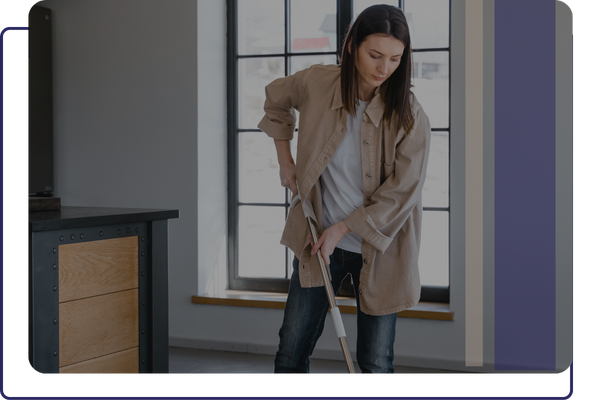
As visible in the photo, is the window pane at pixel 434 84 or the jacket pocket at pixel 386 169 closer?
the jacket pocket at pixel 386 169

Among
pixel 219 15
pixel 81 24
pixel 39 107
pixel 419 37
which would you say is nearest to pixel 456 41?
pixel 419 37

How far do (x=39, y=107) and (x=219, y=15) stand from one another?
0.88 m

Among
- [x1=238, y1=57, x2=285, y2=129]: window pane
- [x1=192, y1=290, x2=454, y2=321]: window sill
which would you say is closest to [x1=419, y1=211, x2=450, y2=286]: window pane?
[x1=192, y1=290, x2=454, y2=321]: window sill

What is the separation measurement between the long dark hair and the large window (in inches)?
44.9

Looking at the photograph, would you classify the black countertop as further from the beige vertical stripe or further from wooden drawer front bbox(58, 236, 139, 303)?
the beige vertical stripe

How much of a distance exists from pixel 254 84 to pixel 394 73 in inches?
54.9

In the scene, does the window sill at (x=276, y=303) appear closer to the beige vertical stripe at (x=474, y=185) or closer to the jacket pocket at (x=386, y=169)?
the beige vertical stripe at (x=474, y=185)

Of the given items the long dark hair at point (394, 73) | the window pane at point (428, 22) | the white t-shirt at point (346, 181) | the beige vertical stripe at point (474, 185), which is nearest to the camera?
the long dark hair at point (394, 73)

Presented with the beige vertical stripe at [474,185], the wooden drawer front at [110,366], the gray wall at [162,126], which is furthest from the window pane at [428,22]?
the wooden drawer front at [110,366]

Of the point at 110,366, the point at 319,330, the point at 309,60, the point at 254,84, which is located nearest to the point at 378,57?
the point at 319,330

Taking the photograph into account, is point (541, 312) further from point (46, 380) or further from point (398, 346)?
point (46, 380)

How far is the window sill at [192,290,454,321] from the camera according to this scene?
7.26 ft

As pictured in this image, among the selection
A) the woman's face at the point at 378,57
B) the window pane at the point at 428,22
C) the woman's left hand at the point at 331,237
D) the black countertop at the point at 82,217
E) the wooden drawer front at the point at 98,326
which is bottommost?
the wooden drawer front at the point at 98,326

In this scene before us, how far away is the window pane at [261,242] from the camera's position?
2.56 meters
